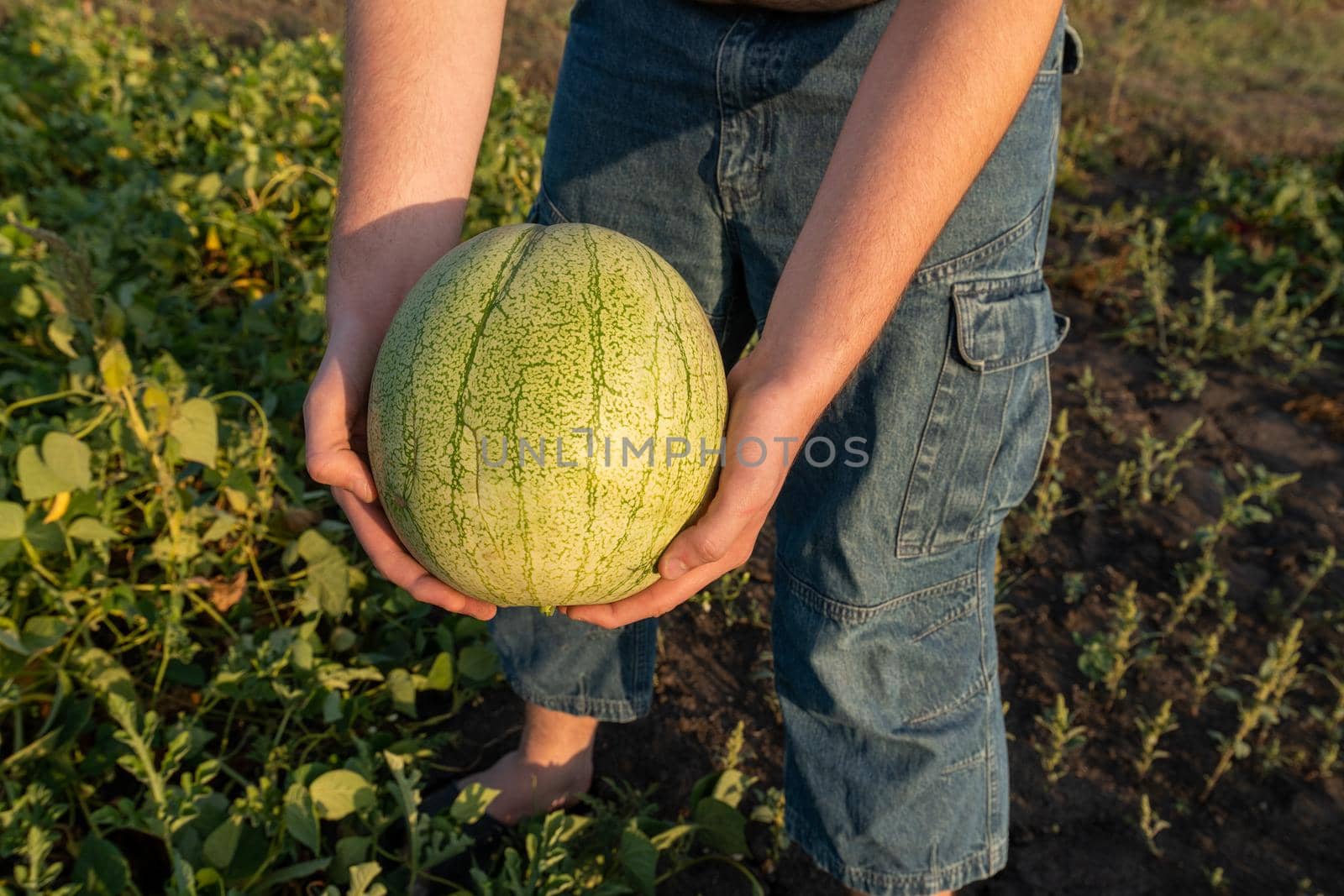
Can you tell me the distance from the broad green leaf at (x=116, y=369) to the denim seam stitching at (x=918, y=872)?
7.24ft

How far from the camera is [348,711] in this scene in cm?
259

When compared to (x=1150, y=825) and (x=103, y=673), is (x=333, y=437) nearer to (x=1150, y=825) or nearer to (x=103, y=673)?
(x=103, y=673)

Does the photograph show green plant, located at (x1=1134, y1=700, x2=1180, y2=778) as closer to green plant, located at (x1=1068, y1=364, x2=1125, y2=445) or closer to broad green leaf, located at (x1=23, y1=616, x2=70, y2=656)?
green plant, located at (x1=1068, y1=364, x2=1125, y2=445)

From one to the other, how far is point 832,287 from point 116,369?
207cm

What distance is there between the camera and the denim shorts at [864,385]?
5.89ft

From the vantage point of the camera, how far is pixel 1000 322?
1803 mm

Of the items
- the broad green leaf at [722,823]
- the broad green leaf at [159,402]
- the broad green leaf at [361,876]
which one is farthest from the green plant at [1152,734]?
the broad green leaf at [159,402]

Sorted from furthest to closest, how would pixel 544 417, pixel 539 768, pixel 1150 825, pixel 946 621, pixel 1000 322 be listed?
1. pixel 1150 825
2. pixel 539 768
3. pixel 946 621
4. pixel 1000 322
5. pixel 544 417

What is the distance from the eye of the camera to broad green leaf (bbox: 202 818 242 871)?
78.2 inches

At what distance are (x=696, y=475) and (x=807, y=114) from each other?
80 centimetres

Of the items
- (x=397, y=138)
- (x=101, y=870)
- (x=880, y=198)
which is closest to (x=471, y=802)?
(x=101, y=870)

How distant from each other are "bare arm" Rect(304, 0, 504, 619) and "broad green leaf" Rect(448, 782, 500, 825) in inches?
23.6

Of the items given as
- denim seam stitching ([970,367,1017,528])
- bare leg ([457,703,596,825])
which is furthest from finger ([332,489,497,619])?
denim seam stitching ([970,367,1017,528])

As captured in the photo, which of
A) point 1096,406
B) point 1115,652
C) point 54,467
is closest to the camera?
point 54,467
